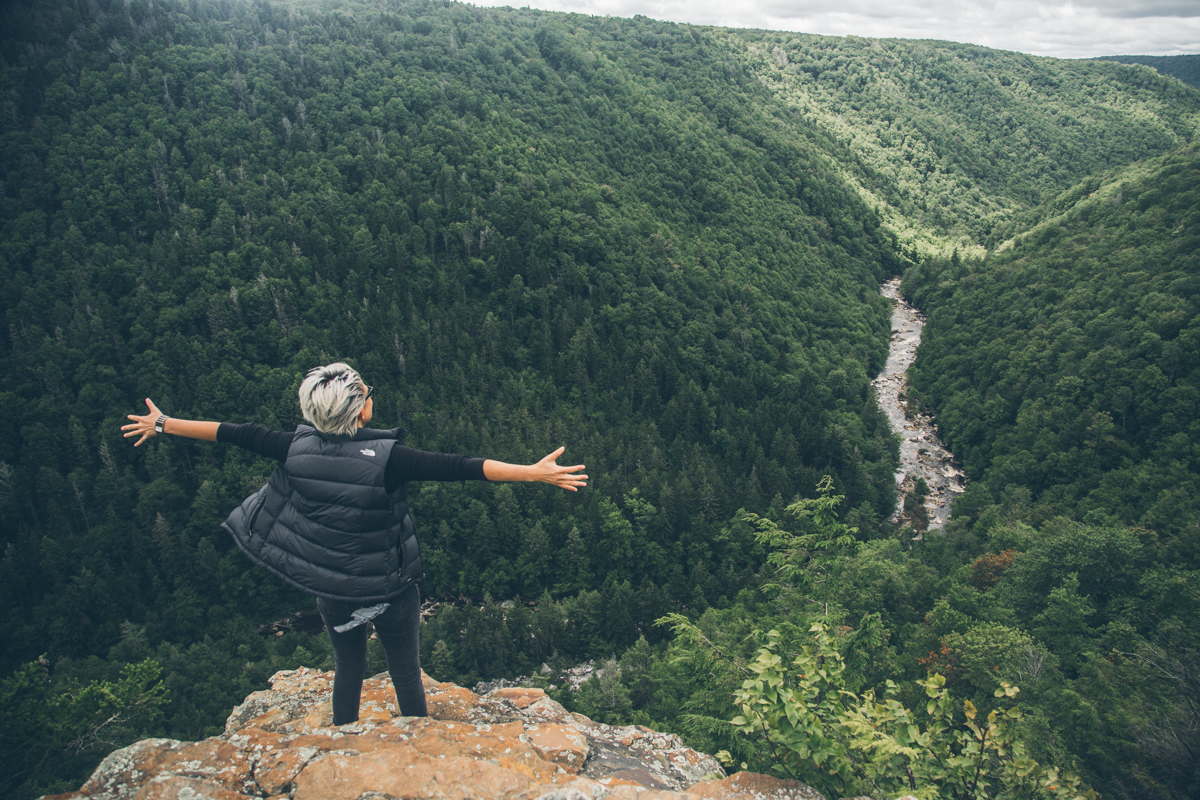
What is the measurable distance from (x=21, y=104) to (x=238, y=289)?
288 feet

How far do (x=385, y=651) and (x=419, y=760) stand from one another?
1565mm

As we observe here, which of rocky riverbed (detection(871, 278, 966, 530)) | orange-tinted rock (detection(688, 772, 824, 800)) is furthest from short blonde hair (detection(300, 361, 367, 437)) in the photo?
rocky riverbed (detection(871, 278, 966, 530))

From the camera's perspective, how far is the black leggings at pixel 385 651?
7324 millimetres

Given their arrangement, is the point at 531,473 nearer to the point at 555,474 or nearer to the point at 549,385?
the point at 555,474

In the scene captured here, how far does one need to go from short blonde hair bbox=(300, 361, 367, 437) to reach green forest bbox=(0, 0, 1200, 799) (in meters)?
7.24

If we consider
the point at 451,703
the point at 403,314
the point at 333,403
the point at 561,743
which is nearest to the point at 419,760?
the point at 561,743

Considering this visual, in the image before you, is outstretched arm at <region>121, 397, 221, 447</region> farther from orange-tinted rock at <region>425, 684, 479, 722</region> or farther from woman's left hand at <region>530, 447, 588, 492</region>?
orange-tinted rock at <region>425, 684, 479, 722</region>

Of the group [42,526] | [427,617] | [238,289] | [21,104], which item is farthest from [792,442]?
[21,104]

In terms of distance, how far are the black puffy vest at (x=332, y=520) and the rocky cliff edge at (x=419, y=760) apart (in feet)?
9.15

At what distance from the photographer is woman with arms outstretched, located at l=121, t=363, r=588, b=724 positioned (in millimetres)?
6168

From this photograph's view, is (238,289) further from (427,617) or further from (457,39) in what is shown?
(457,39)

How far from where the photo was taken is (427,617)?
6988 cm

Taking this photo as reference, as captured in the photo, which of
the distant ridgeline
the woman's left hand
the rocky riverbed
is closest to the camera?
the woman's left hand

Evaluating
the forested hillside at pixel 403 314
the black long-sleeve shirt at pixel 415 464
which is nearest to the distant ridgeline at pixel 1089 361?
the forested hillside at pixel 403 314
